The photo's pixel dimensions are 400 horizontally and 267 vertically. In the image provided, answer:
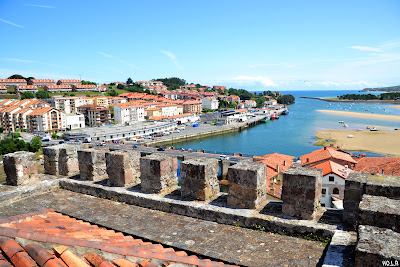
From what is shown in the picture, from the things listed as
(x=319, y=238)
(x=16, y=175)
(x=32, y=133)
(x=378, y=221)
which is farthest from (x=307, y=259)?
(x=32, y=133)

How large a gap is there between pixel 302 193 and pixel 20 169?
24.2 feet

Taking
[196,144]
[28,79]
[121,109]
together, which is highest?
[28,79]

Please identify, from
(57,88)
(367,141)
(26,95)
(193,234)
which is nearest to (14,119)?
(26,95)

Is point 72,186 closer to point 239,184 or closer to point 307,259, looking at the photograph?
point 239,184

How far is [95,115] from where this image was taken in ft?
A: 273

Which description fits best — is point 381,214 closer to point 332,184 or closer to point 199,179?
point 199,179

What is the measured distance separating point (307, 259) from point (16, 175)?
7617 mm

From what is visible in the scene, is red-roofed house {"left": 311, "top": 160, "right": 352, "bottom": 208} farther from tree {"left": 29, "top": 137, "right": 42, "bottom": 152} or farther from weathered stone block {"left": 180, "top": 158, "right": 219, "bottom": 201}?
tree {"left": 29, "top": 137, "right": 42, "bottom": 152}

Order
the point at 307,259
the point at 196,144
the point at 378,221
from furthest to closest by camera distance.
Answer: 1. the point at 196,144
2. the point at 307,259
3. the point at 378,221

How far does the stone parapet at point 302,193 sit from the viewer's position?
4801mm

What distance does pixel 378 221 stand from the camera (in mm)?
3738

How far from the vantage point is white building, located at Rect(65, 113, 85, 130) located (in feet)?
249

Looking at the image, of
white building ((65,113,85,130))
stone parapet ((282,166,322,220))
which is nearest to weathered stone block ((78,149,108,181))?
stone parapet ((282,166,322,220))

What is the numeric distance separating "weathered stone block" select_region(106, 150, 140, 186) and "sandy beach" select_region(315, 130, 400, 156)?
51206mm
